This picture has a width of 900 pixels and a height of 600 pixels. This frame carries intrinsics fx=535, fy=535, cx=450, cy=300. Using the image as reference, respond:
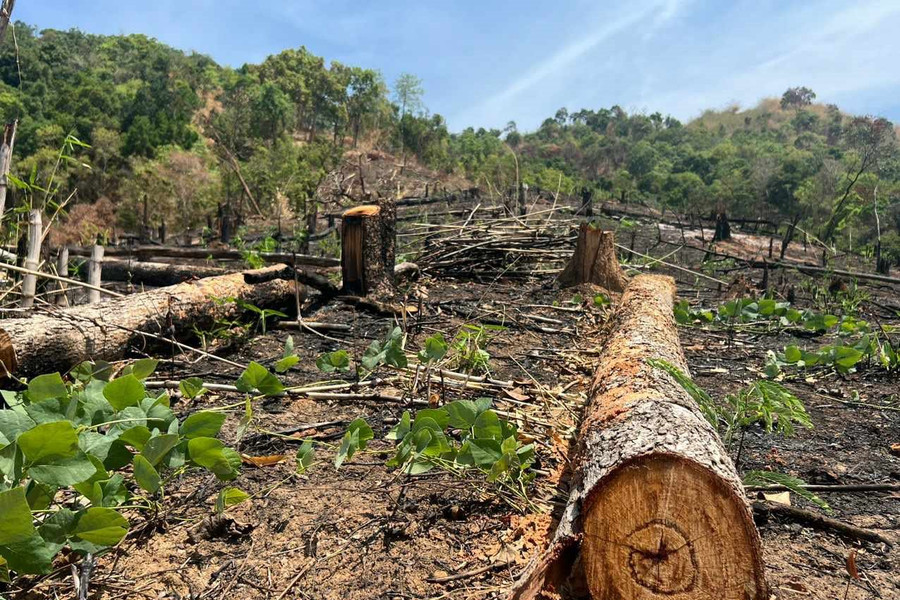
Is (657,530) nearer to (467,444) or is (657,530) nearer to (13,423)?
(467,444)

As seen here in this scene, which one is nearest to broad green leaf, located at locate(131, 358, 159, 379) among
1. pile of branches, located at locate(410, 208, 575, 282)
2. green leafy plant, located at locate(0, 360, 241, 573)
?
green leafy plant, located at locate(0, 360, 241, 573)

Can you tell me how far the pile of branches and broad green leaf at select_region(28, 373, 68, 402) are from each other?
5132 millimetres

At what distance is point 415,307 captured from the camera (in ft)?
16.7

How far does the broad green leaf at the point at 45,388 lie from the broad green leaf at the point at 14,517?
24.0 inches

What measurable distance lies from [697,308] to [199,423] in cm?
533

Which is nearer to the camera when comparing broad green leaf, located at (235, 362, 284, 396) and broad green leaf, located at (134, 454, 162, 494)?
broad green leaf, located at (134, 454, 162, 494)

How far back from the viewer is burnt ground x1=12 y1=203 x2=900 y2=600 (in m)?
1.55

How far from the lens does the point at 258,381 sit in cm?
213

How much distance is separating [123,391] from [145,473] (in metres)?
0.37

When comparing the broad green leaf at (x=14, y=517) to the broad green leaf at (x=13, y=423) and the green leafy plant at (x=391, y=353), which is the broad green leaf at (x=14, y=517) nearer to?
the broad green leaf at (x=13, y=423)

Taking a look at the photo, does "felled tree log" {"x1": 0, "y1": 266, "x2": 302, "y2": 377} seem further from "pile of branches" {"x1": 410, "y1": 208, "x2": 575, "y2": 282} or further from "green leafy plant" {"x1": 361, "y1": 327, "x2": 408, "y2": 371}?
"pile of branches" {"x1": 410, "y1": 208, "x2": 575, "y2": 282}

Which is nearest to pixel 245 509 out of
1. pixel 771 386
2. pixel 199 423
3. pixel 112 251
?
pixel 199 423

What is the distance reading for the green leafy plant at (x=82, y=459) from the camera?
3.82 ft

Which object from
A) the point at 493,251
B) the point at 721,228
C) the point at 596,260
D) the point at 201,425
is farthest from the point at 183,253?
the point at 721,228
